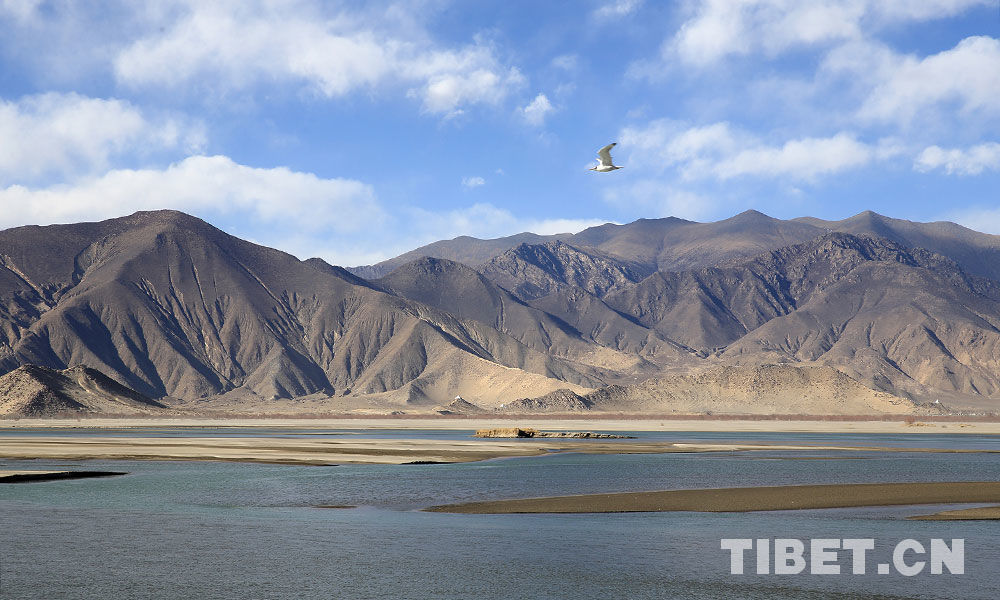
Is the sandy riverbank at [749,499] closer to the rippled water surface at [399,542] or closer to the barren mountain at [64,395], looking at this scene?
the rippled water surface at [399,542]

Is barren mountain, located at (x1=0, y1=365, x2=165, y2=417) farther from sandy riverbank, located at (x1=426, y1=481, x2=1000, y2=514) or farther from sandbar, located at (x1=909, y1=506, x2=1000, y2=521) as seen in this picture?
sandbar, located at (x1=909, y1=506, x2=1000, y2=521)

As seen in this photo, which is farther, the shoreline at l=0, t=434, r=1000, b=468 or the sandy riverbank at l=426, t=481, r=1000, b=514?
the shoreline at l=0, t=434, r=1000, b=468

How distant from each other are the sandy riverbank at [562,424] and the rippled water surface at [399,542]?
8992cm

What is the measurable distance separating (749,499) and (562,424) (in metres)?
115

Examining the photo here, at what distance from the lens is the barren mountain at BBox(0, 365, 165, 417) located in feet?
504

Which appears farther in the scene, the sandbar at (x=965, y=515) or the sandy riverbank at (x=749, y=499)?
the sandy riverbank at (x=749, y=499)

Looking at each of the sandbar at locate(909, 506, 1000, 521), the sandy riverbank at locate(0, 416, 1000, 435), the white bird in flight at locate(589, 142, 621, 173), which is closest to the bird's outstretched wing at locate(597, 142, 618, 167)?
the white bird in flight at locate(589, 142, 621, 173)

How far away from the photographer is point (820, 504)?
3859cm

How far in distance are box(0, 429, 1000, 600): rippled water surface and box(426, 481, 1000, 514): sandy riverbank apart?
158 cm

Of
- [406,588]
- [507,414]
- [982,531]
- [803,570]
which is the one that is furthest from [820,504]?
[507,414]

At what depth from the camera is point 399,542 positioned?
29.3 meters

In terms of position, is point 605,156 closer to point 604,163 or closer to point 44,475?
point 604,163

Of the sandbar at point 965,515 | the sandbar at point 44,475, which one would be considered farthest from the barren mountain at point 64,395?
the sandbar at point 965,515

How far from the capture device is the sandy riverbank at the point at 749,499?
123 ft
